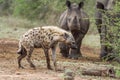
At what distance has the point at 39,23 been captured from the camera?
35.4 meters

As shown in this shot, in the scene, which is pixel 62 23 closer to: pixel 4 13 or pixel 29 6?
pixel 29 6

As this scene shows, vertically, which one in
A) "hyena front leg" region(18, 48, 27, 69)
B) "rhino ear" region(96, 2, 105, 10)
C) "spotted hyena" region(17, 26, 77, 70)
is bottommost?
"hyena front leg" region(18, 48, 27, 69)

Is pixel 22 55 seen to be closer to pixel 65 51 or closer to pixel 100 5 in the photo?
pixel 65 51

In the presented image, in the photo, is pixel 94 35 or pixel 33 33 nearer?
pixel 33 33

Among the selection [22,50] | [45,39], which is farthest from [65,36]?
[22,50]

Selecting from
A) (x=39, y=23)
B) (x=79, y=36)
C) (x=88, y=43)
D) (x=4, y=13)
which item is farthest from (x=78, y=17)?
(x=4, y=13)

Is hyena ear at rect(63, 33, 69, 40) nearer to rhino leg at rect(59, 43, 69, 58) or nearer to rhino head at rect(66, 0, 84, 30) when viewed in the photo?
rhino head at rect(66, 0, 84, 30)

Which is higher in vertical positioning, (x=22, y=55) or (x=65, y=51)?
(x=22, y=55)

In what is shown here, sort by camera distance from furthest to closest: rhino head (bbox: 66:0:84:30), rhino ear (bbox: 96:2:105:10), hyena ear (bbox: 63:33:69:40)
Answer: rhino ear (bbox: 96:2:105:10), rhino head (bbox: 66:0:84:30), hyena ear (bbox: 63:33:69:40)

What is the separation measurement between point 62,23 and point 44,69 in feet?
16.7

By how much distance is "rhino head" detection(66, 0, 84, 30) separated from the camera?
60.4ft

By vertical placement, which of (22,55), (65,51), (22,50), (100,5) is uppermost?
(100,5)

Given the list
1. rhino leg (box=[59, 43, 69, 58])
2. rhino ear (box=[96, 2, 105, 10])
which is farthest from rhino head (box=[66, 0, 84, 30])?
rhino ear (box=[96, 2, 105, 10])

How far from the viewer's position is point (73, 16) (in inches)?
731
